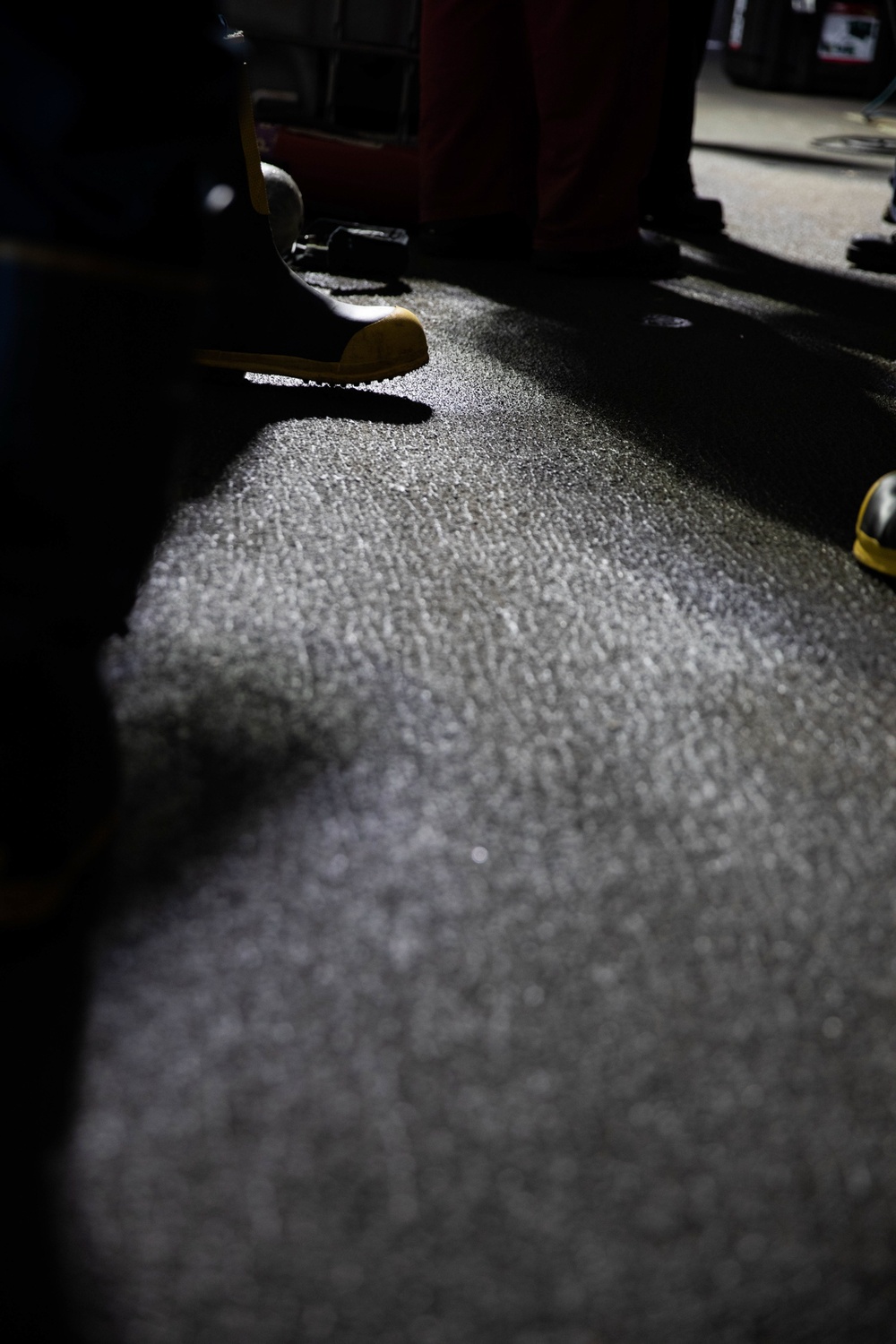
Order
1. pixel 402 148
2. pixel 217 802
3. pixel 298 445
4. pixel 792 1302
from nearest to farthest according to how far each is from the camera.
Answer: pixel 792 1302 → pixel 217 802 → pixel 298 445 → pixel 402 148

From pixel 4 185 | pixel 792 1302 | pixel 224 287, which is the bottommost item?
pixel 792 1302

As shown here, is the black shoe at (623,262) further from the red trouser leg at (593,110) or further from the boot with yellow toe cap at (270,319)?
the boot with yellow toe cap at (270,319)

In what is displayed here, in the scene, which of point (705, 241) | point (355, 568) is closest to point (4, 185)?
point (355, 568)

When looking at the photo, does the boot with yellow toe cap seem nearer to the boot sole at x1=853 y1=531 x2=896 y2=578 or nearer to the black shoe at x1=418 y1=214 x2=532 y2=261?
the boot sole at x1=853 y1=531 x2=896 y2=578

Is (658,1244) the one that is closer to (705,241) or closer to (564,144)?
(564,144)

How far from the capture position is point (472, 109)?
2.12 meters

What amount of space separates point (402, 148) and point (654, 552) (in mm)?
1741

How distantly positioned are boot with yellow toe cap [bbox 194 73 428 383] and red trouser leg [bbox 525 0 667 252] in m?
0.93

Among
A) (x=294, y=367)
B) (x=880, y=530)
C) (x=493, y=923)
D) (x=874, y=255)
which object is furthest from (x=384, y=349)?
(x=874, y=255)

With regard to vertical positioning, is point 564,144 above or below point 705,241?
above

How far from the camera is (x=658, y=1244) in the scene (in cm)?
43

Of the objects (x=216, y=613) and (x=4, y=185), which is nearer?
(x=4, y=185)

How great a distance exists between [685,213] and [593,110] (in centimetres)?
70

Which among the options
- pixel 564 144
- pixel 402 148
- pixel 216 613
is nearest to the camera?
pixel 216 613
